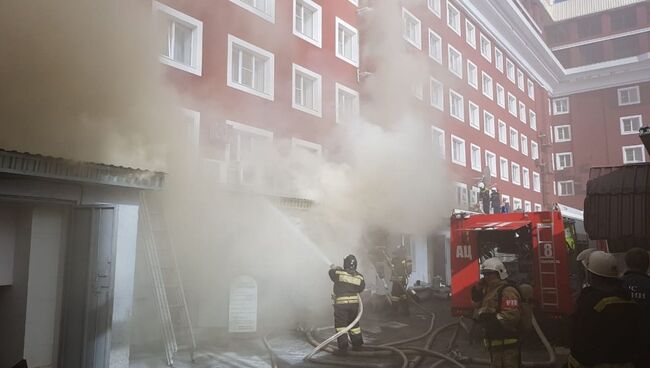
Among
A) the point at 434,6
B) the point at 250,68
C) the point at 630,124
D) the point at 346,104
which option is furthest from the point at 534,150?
the point at 250,68

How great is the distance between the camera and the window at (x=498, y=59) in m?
29.1

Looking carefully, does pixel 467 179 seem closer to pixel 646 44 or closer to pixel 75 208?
pixel 75 208

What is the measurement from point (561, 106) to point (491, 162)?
1652 cm

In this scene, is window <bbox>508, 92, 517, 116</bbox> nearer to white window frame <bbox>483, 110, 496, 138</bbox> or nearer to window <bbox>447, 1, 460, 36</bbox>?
white window frame <bbox>483, 110, 496, 138</bbox>

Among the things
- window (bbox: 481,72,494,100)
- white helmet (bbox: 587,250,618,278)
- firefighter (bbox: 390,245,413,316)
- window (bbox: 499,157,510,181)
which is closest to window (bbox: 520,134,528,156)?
window (bbox: 499,157,510,181)

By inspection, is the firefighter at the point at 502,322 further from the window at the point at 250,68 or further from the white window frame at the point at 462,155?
the white window frame at the point at 462,155

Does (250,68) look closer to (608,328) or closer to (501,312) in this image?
(501,312)

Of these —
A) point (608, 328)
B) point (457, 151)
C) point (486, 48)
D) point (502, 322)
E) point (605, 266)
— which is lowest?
point (502, 322)

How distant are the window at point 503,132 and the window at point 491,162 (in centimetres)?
190

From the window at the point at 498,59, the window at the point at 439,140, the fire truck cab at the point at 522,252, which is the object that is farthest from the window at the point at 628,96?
the fire truck cab at the point at 522,252

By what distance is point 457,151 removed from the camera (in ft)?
76.3

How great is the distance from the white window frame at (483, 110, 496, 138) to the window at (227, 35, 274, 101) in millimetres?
16452

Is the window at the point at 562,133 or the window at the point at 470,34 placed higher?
the window at the point at 470,34

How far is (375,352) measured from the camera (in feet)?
24.3
